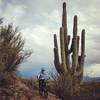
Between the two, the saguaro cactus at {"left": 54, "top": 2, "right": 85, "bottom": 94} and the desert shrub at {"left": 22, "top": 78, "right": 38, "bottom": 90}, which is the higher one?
the saguaro cactus at {"left": 54, "top": 2, "right": 85, "bottom": 94}

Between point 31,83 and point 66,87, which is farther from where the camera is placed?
point 31,83

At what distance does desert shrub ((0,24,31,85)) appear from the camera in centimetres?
2478

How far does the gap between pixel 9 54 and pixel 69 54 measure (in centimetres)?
714

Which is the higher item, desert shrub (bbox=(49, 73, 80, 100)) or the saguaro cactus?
the saguaro cactus

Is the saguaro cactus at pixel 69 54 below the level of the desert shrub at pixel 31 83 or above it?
above

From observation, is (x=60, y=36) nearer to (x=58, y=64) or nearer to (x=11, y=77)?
(x=58, y=64)

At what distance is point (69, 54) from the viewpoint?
1242 inches

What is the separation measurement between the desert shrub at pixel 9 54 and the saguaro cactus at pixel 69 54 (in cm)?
401

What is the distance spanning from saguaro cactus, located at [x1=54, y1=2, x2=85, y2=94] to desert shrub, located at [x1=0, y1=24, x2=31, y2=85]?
4.01m

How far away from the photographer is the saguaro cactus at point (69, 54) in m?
30.7

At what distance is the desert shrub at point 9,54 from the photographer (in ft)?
81.3

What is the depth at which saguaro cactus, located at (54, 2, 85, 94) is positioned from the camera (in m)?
30.7

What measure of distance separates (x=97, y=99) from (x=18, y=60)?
6.15 m

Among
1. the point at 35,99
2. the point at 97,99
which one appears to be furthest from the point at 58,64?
the point at 35,99
